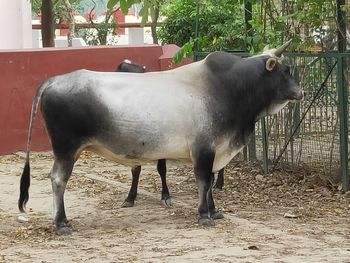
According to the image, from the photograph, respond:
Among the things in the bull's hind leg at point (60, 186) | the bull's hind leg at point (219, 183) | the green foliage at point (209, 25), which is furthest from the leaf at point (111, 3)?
the green foliage at point (209, 25)

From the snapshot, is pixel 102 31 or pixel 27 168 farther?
pixel 102 31

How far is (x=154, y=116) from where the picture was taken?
7.78 metres

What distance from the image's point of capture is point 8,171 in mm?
11742

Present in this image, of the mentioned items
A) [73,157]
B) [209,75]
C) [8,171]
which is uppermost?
[209,75]

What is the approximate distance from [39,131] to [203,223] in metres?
5.74

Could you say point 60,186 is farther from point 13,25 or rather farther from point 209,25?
point 13,25

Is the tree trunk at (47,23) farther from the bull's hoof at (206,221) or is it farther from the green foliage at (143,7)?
the bull's hoof at (206,221)

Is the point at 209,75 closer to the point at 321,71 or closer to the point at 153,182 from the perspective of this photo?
the point at 321,71

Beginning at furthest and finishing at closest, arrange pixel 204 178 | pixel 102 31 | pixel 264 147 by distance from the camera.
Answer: pixel 102 31 → pixel 264 147 → pixel 204 178

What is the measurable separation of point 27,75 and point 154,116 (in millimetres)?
5696

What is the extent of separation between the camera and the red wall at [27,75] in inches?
509

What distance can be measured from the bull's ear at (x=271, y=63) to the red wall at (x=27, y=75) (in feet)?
18.6

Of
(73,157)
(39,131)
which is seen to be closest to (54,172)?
(73,157)

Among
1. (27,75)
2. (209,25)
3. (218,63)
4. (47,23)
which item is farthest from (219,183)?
(47,23)
